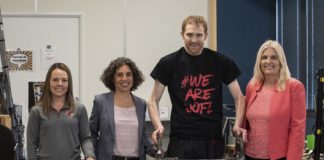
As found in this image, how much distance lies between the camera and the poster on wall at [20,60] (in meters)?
4.95

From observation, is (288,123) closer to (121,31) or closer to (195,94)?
(195,94)

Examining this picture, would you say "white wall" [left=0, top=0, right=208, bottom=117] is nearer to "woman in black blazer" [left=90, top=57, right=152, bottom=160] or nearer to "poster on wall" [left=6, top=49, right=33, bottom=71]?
"poster on wall" [left=6, top=49, right=33, bottom=71]

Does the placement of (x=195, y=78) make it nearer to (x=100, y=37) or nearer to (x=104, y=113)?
(x=104, y=113)

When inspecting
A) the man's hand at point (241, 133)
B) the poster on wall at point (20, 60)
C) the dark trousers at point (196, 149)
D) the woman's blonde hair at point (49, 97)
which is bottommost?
the dark trousers at point (196, 149)

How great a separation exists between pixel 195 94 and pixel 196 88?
4cm

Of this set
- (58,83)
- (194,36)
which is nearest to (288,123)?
(194,36)

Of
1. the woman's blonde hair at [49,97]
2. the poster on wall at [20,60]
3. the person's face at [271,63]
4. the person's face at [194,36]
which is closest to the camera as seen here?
the person's face at [194,36]

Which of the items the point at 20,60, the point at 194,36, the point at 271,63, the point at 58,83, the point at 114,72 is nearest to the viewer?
the point at 194,36

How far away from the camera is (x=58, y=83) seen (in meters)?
3.06

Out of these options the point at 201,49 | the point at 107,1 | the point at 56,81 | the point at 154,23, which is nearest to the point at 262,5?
Result: the point at 154,23

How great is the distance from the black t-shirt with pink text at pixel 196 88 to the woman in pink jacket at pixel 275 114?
21cm

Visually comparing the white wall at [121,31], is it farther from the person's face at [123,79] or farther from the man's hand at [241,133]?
the man's hand at [241,133]

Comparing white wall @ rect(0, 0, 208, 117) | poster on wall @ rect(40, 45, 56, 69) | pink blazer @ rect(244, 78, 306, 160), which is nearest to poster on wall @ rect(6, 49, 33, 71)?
poster on wall @ rect(40, 45, 56, 69)

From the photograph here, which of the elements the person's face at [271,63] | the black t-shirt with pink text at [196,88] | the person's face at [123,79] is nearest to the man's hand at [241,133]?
the black t-shirt with pink text at [196,88]
